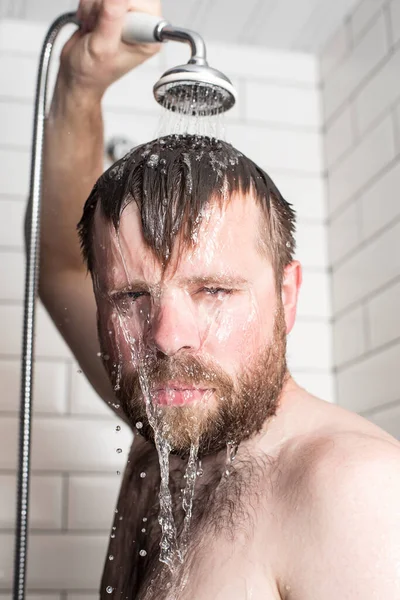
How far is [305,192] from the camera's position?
182 cm

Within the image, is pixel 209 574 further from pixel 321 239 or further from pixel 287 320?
pixel 321 239

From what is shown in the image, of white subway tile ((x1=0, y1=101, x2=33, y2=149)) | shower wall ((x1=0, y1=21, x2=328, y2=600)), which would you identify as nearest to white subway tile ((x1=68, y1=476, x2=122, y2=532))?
shower wall ((x1=0, y1=21, x2=328, y2=600))

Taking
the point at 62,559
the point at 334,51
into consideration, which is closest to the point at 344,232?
the point at 334,51

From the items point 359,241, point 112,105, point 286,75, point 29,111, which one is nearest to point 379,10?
point 286,75

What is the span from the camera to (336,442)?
77cm

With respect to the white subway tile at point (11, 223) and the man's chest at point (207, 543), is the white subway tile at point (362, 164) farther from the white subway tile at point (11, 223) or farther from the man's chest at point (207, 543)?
the man's chest at point (207, 543)

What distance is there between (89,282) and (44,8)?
838 millimetres

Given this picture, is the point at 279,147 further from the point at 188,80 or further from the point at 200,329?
the point at 200,329

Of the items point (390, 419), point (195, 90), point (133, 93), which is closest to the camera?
point (195, 90)

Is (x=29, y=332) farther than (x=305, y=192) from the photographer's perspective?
No

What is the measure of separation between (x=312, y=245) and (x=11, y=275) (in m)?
0.65

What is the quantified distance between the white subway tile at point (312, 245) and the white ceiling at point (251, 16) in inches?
17.1

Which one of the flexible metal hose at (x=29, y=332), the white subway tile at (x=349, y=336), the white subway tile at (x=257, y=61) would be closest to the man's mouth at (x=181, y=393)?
the flexible metal hose at (x=29, y=332)

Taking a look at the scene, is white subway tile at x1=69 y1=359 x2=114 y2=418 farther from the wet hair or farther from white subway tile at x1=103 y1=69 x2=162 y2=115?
the wet hair
